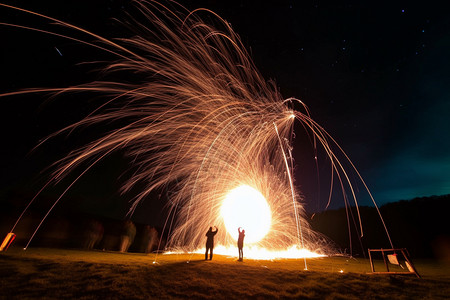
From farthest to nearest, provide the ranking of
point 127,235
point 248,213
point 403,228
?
point 403,228, point 127,235, point 248,213

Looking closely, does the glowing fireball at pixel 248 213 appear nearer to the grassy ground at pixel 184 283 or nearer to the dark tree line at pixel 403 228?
the grassy ground at pixel 184 283

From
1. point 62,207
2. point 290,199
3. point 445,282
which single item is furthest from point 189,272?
point 62,207

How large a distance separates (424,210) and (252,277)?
2508cm

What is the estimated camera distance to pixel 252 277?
7.66m

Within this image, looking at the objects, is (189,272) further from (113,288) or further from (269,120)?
(269,120)

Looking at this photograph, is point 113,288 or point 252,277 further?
point 252,277

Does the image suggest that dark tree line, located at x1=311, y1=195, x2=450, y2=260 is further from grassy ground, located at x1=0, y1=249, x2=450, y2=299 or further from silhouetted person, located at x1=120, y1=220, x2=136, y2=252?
silhouetted person, located at x1=120, y1=220, x2=136, y2=252

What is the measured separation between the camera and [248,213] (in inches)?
675

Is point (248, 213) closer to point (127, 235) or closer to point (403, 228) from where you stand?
point (127, 235)

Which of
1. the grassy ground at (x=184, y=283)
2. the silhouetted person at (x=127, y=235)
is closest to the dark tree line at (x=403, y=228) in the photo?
the grassy ground at (x=184, y=283)

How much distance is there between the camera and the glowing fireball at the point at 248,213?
17.1 metres

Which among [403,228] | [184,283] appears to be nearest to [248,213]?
[184,283]

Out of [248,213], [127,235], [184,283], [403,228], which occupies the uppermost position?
[403,228]

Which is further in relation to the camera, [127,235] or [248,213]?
[127,235]
